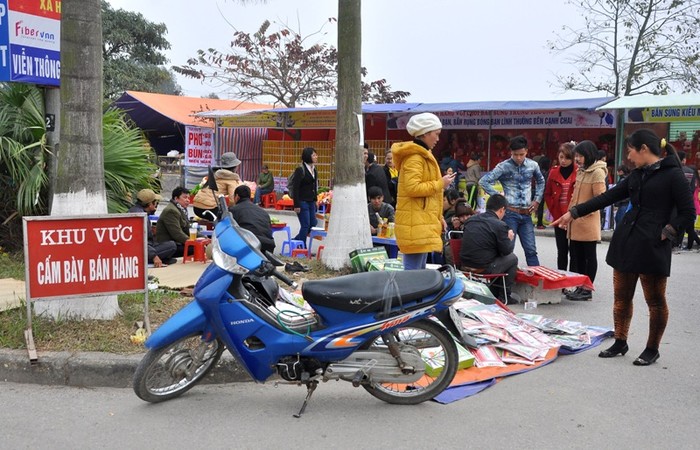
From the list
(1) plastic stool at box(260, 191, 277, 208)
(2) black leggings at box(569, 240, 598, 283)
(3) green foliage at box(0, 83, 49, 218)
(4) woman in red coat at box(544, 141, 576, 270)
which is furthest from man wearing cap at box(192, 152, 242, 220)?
(1) plastic stool at box(260, 191, 277, 208)

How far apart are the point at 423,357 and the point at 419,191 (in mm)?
1707

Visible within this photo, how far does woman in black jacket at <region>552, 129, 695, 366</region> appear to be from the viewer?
548cm

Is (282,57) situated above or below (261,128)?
above

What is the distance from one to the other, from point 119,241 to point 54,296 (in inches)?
24.8

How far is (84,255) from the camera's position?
5.55 metres

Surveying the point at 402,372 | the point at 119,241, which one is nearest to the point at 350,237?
the point at 119,241

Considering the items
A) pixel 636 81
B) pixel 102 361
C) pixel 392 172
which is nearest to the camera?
pixel 102 361

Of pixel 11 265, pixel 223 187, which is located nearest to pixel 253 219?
pixel 223 187

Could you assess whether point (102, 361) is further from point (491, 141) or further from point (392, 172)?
point (491, 141)

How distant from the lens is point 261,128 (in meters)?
24.3

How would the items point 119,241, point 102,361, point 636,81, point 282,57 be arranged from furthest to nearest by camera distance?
point 282,57, point 636,81, point 119,241, point 102,361

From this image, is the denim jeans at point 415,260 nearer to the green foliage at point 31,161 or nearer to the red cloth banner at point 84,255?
the red cloth banner at point 84,255

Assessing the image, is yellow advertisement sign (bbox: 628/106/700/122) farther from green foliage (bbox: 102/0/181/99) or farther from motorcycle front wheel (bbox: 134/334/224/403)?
green foliage (bbox: 102/0/181/99)

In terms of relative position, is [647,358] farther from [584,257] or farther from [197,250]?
[197,250]
